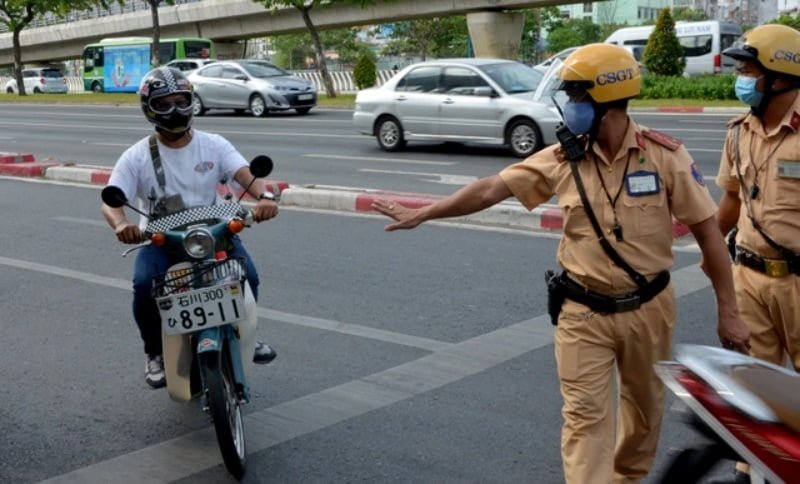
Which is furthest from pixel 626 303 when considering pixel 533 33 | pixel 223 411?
pixel 533 33

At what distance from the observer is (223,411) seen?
467 centimetres

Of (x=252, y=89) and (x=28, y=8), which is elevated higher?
(x=28, y=8)

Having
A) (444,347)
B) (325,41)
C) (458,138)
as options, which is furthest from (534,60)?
(444,347)

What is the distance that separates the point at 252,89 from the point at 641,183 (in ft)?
86.2

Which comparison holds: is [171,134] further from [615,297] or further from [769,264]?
[769,264]

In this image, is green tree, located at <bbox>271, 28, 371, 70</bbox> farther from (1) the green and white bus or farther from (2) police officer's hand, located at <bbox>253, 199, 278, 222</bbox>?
(2) police officer's hand, located at <bbox>253, 199, 278, 222</bbox>

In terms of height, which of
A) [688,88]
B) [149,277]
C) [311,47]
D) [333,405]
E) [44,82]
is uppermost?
[149,277]

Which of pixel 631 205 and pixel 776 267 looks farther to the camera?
pixel 776 267

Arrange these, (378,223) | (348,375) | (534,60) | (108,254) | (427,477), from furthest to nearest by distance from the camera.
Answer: (534,60) → (378,223) → (108,254) → (348,375) → (427,477)

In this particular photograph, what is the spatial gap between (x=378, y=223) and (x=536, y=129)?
609 cm

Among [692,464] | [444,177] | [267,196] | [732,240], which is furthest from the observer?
[444,177]

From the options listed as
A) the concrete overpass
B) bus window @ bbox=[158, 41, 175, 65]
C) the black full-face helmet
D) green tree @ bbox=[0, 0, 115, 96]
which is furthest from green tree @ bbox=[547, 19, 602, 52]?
the black full-face helmet

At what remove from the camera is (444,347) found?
22.6 ft

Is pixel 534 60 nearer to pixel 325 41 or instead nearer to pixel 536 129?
pixel 325 41
